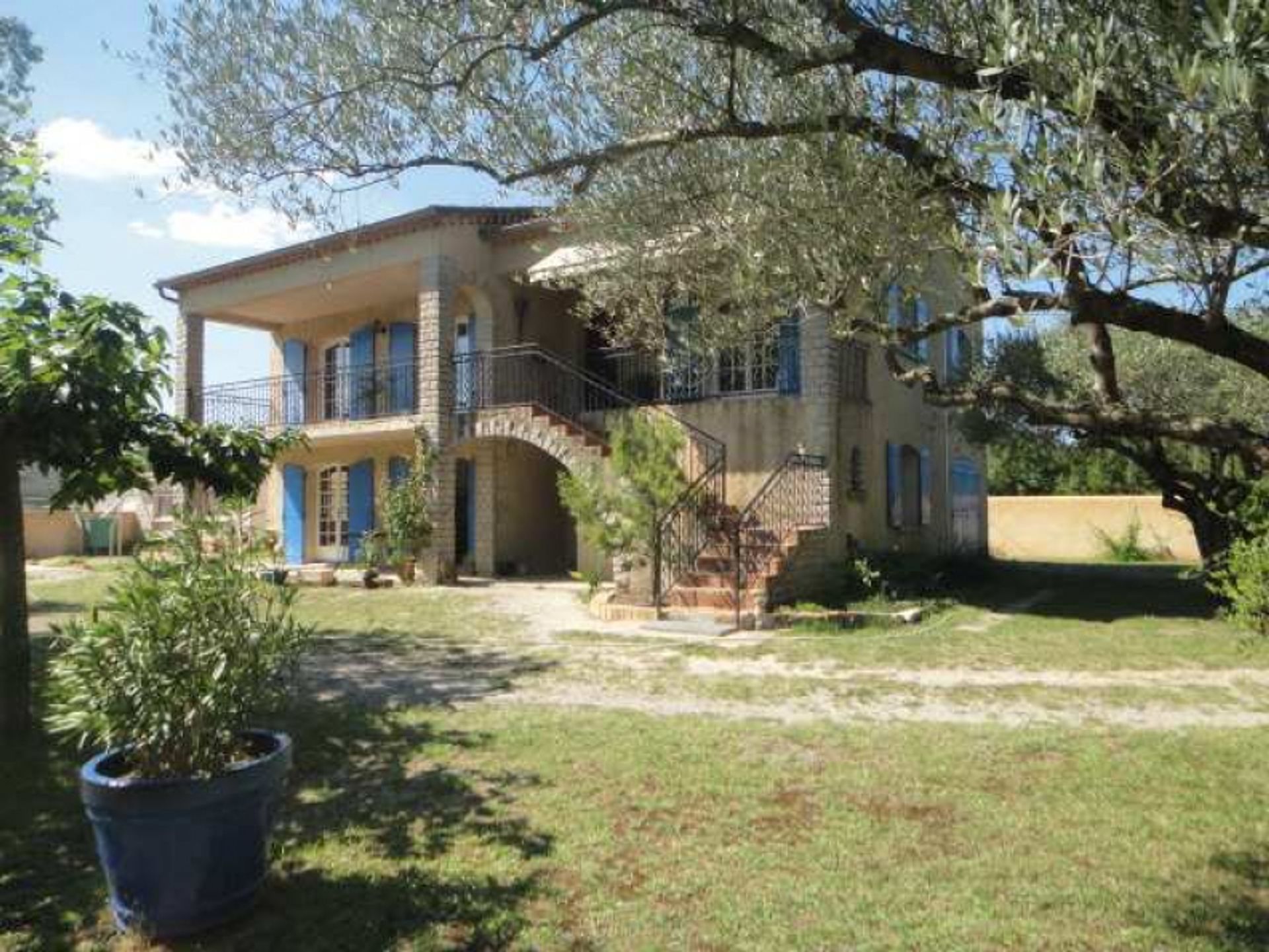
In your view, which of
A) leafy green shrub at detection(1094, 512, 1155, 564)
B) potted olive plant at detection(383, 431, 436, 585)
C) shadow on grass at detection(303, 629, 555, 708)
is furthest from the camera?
leafy green shrub at detection(1094, 512, 1155, 564)

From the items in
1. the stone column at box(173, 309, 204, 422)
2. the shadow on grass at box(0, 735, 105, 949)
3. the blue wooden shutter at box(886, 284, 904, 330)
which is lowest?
the shadow on grass at box(0, 735, 105, 949)

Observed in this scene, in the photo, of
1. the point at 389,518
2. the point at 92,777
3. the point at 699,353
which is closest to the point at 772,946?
the point at 92,777

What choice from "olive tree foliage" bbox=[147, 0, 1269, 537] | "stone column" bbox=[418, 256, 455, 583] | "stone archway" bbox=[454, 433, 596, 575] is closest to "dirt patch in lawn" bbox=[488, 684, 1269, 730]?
"olive tree foliage" bbox=[147, 0, 1269, 537]

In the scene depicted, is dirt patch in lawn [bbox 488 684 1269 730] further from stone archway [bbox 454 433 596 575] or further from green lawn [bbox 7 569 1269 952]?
stone archway [bbox 454 433 596 575]

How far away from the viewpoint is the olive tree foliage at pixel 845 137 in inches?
128

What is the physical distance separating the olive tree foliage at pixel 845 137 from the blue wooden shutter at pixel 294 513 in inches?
586

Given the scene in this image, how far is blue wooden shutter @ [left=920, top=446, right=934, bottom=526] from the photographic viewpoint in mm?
17484

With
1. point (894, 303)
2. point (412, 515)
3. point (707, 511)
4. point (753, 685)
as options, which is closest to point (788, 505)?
point (707, 511)

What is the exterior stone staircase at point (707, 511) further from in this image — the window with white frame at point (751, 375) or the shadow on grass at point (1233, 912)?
the shadow on grass at point (1233, 912)

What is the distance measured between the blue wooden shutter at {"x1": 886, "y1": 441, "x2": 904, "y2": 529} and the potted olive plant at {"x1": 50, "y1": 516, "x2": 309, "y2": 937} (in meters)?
12.9

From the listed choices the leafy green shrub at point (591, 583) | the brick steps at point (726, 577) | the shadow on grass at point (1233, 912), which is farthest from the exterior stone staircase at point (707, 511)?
the shadow on grass at point (1233, 912)

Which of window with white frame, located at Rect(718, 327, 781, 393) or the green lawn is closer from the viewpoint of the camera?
the green lawn

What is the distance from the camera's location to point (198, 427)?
5977 mm

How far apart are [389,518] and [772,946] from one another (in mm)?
13839
